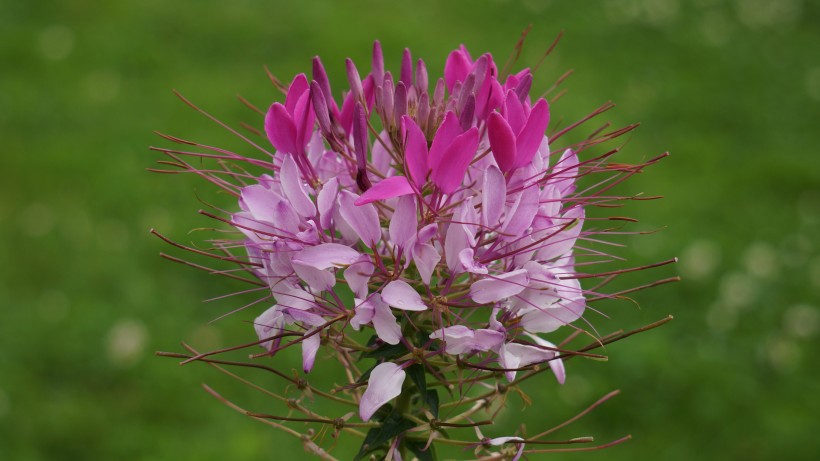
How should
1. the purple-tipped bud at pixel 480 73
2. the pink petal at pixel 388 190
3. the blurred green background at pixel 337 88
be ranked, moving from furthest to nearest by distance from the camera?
the blurred green background at pixel 337 88
the purple-tipped bud at pixel 480 73
the pink petal at pixel 388 190

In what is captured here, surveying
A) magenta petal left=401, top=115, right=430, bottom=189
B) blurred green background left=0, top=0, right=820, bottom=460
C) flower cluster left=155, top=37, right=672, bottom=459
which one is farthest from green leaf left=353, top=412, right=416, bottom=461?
blurred green background left=0, top=0, right=820, bottom=460

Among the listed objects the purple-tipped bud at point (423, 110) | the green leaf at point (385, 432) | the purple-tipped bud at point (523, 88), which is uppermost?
the purple-tipped bud at point (523, 88)

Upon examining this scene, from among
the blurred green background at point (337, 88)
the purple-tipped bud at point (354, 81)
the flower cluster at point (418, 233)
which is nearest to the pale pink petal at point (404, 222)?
the flower cluster at point (418, 233)

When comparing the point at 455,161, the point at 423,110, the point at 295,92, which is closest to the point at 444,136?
the point at 455,161

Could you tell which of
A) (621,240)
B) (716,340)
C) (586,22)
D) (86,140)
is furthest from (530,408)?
(586,22)

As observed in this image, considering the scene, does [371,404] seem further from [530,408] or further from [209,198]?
[209,198]

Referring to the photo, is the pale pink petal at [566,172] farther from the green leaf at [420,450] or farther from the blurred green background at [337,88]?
the blurred green background at [337,88]

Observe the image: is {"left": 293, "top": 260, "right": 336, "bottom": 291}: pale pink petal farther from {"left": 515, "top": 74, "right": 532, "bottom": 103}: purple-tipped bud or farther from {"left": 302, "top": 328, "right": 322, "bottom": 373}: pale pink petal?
{"left": 515, "top": 74, "right": 532, "bottom": 103}: purple-tipped bud

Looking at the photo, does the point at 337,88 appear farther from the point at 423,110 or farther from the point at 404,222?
the point at 404,222
